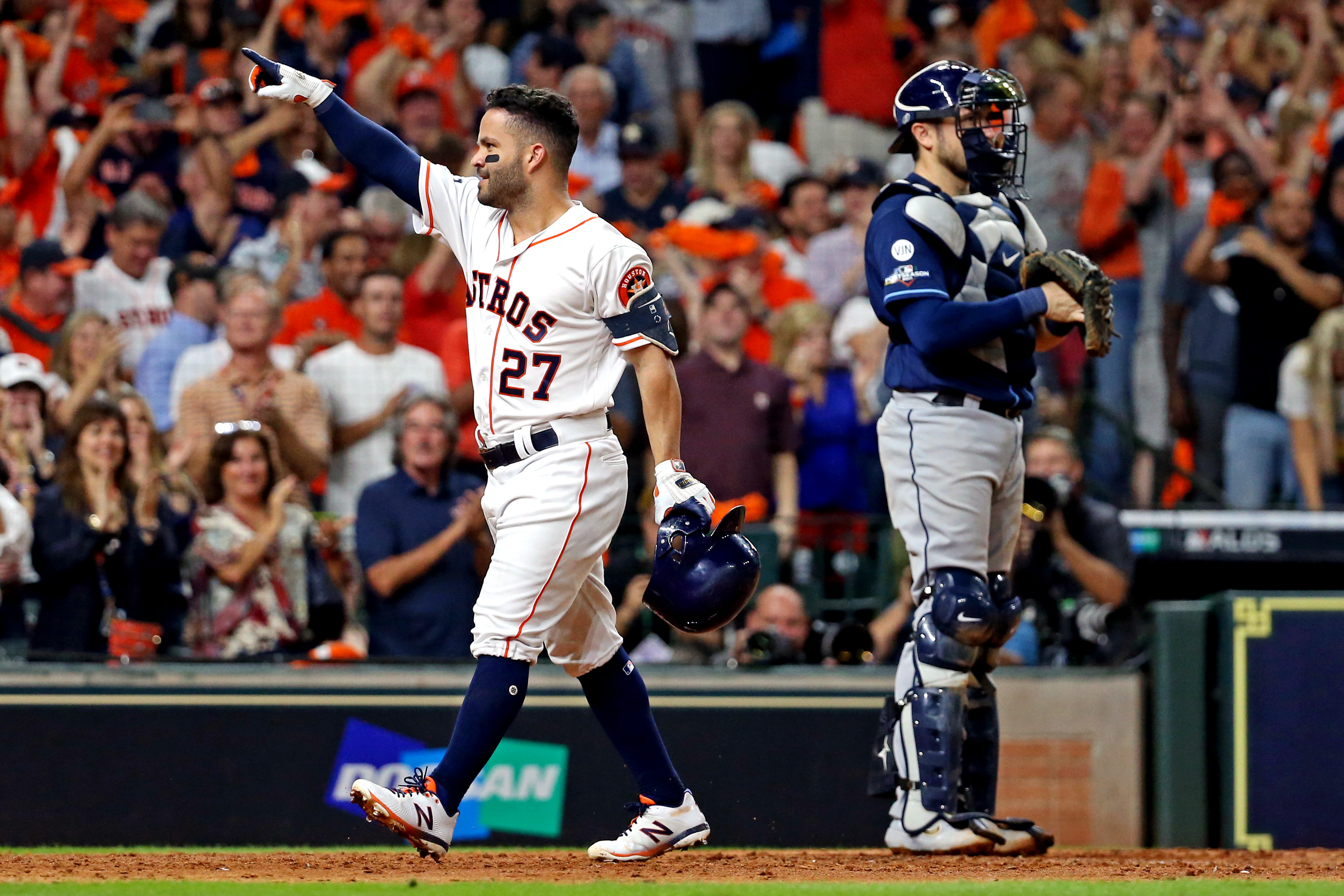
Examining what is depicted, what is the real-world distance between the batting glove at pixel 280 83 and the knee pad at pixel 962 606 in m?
2.29

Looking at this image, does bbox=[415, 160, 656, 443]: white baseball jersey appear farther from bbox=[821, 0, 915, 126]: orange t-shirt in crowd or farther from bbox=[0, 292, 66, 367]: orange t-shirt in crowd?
bbox=[821, 0, 915, 126]: orange t-shirt in crowd

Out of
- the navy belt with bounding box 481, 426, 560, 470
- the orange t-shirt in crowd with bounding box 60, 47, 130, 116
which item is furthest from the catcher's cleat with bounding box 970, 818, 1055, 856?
the orange t-shirt in crowd with bounding box 60, 47, 130, 116

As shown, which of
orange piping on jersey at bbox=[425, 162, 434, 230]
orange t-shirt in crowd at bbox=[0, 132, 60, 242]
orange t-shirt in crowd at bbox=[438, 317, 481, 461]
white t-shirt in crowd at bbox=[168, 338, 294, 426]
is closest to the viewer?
orange piping on jersey at bbox=[425, 162, 434, 230]

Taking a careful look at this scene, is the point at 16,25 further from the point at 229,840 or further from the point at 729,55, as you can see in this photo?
the point at 229,840

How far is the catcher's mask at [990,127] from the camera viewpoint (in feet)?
17.1

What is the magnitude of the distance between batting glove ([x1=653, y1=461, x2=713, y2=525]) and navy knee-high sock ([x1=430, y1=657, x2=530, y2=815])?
0.57m

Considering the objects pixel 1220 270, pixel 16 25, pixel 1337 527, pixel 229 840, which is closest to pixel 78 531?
pixel 229 840

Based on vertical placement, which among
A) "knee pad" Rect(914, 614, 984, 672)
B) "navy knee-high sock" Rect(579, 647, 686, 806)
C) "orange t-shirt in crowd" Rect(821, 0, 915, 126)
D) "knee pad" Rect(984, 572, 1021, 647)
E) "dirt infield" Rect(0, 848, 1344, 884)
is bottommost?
"dirt infield" Rect(0, 848, 1344, 884)

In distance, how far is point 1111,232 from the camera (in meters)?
9.66

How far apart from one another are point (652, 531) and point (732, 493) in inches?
30.7

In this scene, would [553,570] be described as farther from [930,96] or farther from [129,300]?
[129,300]

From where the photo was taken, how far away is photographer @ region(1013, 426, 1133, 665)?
6.97 meters

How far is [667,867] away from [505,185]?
6.40ft

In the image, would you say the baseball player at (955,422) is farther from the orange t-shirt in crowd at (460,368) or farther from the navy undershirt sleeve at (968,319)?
the orange t-shirt in crowd at (460,368)
